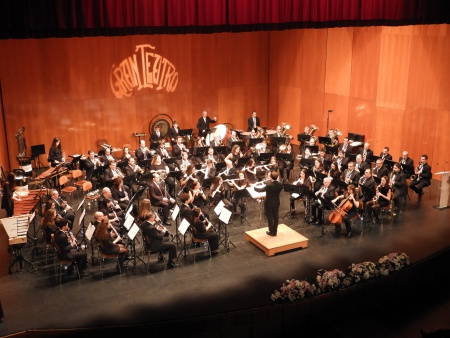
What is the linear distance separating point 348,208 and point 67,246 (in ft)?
20.9

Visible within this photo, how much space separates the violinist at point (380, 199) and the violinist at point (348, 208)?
77 cm

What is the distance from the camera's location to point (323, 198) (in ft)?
40.9

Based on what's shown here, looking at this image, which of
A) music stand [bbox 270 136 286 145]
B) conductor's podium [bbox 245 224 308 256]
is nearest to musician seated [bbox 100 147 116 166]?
conductor's podium [bbox 245 224 308 256]

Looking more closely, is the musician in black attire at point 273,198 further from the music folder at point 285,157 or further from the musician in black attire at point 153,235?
the music folder at point 285,157

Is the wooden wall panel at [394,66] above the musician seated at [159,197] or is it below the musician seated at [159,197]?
above

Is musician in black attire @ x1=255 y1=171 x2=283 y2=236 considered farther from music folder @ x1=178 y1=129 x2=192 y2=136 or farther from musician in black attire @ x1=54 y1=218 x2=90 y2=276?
music folder @ x1=178 y1=129 x2=192 y2=136

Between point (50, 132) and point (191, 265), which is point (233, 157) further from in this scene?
point (50, 132)

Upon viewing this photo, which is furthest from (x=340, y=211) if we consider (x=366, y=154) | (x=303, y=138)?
(x=303, y=138)

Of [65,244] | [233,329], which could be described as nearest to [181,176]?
[65,244]

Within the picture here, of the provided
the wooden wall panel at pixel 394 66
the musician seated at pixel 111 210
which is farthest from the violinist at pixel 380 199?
the musician seated at pixel 111 210

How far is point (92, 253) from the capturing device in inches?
431

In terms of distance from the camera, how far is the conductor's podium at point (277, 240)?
11492mm

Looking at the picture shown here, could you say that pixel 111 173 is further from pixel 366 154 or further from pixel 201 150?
pixel 366 154

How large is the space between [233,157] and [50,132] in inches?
282
